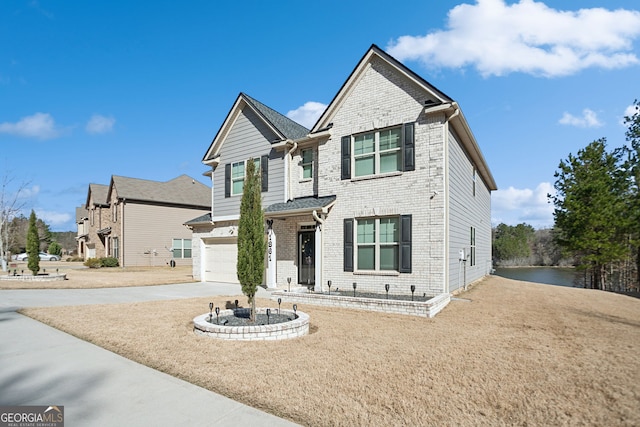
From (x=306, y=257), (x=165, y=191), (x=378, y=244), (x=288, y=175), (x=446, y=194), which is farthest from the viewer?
(x=165, y=191)

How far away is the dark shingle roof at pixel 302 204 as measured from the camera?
12359mm

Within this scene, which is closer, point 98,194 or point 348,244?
point 348,244

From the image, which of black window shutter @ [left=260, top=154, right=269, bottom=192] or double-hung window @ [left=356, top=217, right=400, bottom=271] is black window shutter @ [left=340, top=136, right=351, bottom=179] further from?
black window shutter @ [left=260, top=154, right=269, bottom=192]

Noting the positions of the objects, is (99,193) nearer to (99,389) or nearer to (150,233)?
(150,233)

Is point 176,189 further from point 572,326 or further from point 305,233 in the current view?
point 572,326

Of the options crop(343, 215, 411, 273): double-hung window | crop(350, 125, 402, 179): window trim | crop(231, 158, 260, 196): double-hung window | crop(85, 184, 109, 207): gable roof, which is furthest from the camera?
crop(85, 184, 109, 207): gable roof

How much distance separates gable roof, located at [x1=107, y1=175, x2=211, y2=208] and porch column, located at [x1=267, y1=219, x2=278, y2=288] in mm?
18299

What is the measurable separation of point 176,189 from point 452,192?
27.0 metres

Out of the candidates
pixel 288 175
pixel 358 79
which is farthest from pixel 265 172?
pixel 358 79

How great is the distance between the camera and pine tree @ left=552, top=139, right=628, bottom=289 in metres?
18.9

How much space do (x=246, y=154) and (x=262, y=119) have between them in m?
1.85

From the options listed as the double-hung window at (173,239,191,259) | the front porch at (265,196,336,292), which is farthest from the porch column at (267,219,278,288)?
the double-hung window at (173,239,191,259)

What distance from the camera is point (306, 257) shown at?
1390 centimetres

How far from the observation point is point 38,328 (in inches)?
285
